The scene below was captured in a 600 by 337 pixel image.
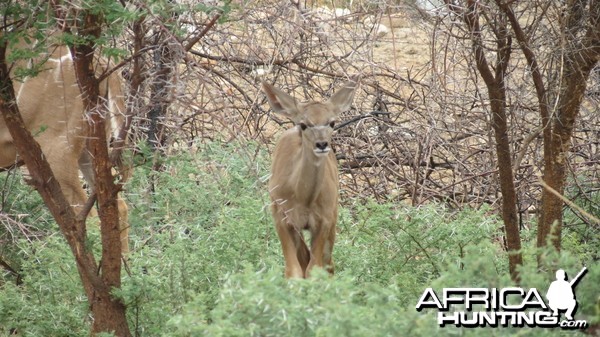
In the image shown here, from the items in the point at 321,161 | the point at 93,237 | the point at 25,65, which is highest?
the point at 25,65

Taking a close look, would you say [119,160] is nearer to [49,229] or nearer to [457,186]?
[49,229]

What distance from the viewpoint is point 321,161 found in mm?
6258

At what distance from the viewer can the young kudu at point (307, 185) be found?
6184 millimetres

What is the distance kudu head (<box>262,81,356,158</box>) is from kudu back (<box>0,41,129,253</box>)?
1.12 metres

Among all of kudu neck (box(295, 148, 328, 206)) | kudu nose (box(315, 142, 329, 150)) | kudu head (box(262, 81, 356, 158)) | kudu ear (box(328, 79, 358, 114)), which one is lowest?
kudu neck (box(295, 148, 328, 206))

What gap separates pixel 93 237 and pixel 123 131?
1341 mm

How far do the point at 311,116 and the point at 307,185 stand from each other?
384mm

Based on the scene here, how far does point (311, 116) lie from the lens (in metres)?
6.23

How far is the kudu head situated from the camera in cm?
616

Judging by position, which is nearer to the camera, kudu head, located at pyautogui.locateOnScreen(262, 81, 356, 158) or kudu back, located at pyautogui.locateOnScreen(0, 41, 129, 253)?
kudu head, located at pyautogui.locateOnScreen(262, 81, 356, 158)

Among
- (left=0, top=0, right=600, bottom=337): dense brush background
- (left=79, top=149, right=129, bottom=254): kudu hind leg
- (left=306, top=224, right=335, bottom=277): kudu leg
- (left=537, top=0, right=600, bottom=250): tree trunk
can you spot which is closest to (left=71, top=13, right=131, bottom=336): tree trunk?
(left=0, top=0, right=600, bottom=337): dense brush background

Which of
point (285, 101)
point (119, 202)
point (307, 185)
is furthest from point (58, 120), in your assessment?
point (307, 185)

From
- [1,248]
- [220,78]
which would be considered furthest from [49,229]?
[220,78]

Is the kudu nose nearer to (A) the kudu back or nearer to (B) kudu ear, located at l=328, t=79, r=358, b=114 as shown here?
(B) kudu ear, located at l=328, t=79, r=358, b=114
